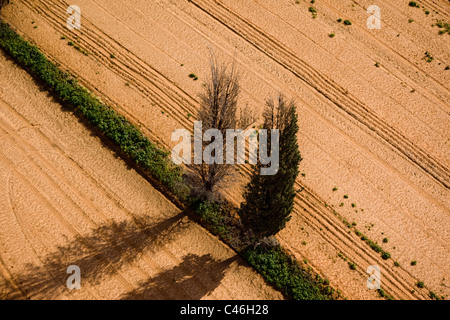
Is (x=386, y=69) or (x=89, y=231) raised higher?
(x=386, y=69)

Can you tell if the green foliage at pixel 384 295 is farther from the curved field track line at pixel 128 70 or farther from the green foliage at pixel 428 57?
the green foliage at pixel 428 57

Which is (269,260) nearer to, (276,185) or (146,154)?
(276,185)

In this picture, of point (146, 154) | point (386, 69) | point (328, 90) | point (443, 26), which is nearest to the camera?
point (146, 154)

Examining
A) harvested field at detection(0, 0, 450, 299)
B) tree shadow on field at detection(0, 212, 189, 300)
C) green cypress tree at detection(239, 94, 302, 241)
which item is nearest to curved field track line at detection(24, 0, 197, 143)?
harvested field at detection(0, 0, 450, 299)

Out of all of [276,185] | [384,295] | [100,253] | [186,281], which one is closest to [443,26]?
[384,295]

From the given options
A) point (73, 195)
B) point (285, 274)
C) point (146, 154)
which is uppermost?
point (146, 154)

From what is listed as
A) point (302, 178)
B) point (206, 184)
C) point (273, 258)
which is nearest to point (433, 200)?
point (302, 178)
